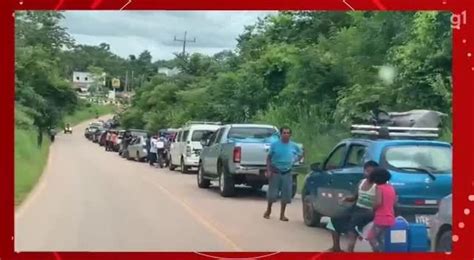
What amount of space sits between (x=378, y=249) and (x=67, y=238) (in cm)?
147

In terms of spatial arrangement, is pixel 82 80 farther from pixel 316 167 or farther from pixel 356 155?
pixel 356 155

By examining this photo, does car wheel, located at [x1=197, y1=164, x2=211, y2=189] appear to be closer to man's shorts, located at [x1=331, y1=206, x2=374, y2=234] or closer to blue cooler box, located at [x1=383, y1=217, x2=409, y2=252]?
man's shorts, located at [x1=331, y1=206, x2=374, y2=234]

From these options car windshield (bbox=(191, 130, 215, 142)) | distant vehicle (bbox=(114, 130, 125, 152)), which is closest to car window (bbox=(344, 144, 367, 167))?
car windshield (bbox=(191, 130, 215, 142))

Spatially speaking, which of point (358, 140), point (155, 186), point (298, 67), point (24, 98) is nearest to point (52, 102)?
point (24, 98)

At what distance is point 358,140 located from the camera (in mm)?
4566

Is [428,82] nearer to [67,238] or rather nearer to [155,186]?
[155,186]

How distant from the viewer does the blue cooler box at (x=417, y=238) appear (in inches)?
174

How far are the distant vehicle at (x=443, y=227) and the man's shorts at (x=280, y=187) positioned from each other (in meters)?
0.71

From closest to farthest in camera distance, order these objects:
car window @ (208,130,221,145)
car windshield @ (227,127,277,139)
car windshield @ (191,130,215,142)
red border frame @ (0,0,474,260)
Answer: red border frame @ (0,0,474,260) < car windshield @ (227,127,277,139) < car window @ (208,130,221,145) < car windshield @ (191,130,215,142)

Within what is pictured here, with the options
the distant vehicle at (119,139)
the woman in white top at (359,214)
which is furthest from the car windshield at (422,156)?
the distant vehicle at (119,139)

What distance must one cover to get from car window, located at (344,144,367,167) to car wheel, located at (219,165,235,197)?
1.93 ft

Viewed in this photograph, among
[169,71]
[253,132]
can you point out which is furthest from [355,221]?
[169,71]

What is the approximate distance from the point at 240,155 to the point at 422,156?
3.01ft

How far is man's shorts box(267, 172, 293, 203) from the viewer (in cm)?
462
